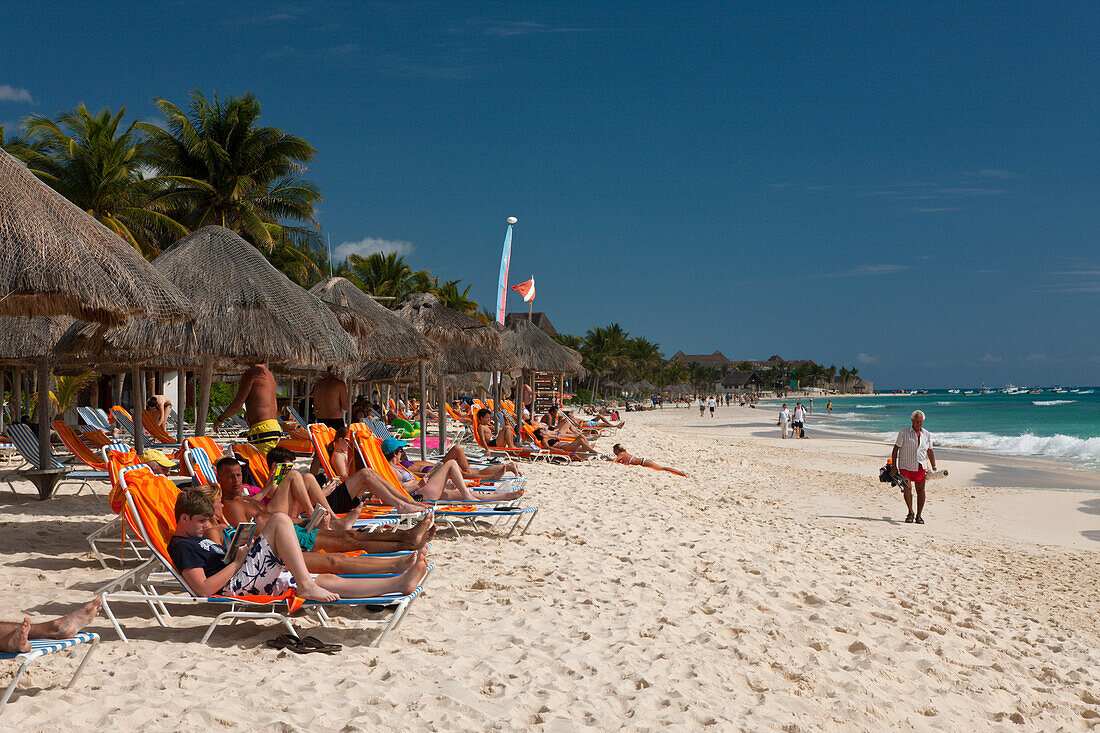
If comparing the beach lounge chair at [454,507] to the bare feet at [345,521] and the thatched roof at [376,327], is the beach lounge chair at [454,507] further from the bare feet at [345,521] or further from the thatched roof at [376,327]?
the thatched roof at [376,327]

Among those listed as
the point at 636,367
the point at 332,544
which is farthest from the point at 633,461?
the point at 636,367

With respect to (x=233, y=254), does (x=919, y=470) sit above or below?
below

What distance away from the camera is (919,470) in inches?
341

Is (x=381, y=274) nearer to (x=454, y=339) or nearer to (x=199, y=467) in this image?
(x=454, y=339)

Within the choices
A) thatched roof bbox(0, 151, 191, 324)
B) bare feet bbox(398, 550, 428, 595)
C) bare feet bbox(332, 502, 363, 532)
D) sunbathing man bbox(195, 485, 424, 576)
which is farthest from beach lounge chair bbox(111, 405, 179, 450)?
bare feet bbox(398, 550, 428, 595)

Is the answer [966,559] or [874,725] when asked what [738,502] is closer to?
[966,559]

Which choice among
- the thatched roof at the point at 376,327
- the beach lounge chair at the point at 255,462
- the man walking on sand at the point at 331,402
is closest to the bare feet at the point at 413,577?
the beach lounge chair at the point at 255,462

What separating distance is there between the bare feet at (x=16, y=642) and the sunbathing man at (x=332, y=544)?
4.23ft

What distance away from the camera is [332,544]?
4492mm

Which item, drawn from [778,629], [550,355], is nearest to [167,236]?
[550,355]

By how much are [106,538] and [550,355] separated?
472 inches

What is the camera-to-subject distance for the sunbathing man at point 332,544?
403cm

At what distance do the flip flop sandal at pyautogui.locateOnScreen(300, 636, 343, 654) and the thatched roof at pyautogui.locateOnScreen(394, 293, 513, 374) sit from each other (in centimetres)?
968

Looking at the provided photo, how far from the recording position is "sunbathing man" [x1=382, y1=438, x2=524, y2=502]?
642 cm
